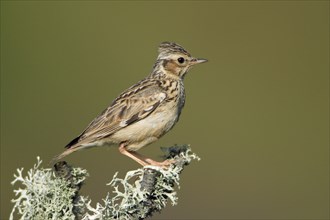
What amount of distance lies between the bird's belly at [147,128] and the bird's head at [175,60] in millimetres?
728

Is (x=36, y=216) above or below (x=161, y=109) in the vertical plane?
below

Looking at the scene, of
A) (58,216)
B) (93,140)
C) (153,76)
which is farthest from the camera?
(153,76)

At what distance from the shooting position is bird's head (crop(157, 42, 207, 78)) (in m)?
6.58

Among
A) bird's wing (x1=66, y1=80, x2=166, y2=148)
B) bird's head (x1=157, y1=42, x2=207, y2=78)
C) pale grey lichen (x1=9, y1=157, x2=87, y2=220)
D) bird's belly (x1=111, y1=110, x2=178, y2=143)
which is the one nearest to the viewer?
pale grey lichen (x1=9, y1=157, x2=87, y2=220)

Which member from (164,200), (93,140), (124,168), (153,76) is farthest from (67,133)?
(164,200)

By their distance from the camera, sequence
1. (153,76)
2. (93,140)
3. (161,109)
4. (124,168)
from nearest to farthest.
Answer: (93,140) → (161,109) → (153,76) → (124,168)

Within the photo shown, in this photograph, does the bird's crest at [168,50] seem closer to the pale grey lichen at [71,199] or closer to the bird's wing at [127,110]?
the bird's wing at [127,110]

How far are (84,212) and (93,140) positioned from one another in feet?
6.44

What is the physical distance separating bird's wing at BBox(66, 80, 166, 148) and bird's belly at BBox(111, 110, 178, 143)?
0.05m

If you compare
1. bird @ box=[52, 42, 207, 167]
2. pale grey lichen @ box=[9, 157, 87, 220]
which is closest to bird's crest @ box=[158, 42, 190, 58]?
bird @ box=[52, 42, 207, 167]

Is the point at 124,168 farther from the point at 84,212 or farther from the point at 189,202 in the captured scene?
the point at 84,212

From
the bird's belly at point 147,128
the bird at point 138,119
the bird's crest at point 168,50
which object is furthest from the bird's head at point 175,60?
the bird's belly at point 147,128

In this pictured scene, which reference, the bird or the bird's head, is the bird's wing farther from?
the bird's head

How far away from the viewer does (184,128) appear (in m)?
12.1
